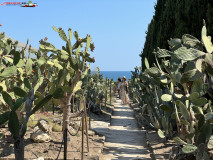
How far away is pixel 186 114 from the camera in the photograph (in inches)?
146

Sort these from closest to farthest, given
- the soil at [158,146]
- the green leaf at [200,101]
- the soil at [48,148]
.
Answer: the green leaf at [200,101] < the soil at [48,148] < the soil at [158,146]

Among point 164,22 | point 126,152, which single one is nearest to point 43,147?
point 126,152

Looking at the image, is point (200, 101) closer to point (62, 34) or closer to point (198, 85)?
point (198, 85)

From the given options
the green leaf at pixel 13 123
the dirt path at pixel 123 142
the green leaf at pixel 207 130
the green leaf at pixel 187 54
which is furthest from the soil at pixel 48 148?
the green leaf at pixel 187 54

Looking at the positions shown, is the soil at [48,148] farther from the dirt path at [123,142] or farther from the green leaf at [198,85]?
the green leaf at [198,85]

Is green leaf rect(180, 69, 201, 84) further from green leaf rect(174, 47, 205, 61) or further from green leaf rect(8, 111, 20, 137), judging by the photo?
green leaf rect(8, 111, 20, 137)

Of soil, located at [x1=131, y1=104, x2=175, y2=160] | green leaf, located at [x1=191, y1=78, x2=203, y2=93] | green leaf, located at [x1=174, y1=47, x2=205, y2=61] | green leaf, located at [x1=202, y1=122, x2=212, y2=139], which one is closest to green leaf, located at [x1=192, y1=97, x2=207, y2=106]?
green leaf, located at [x1=191, y1=78, x2=203, y2=93]

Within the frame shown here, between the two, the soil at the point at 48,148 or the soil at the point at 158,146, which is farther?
the soil at the point at 158,146

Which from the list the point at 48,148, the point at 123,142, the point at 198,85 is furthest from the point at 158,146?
the point at 198,85

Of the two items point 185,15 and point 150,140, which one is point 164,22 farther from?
point 150,140

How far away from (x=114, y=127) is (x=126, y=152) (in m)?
2.82

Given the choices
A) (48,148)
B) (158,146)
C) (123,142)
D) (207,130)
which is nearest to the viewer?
(207,130)

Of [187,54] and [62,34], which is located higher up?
[62,34]

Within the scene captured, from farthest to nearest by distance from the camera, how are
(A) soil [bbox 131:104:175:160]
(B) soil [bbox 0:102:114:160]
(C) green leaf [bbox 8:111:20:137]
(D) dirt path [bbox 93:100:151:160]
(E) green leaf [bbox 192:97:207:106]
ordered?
1. (D) dirt path [bbox 93:100:151:160]
2. (A) soil [bbox 131:104:175:160]
3. (B) soil [bbox 0:102:114:160]
4. (E) green leaf [bbox 192:97:207:106]
5. (C) green leaf [bbox 8:111:20:137]
